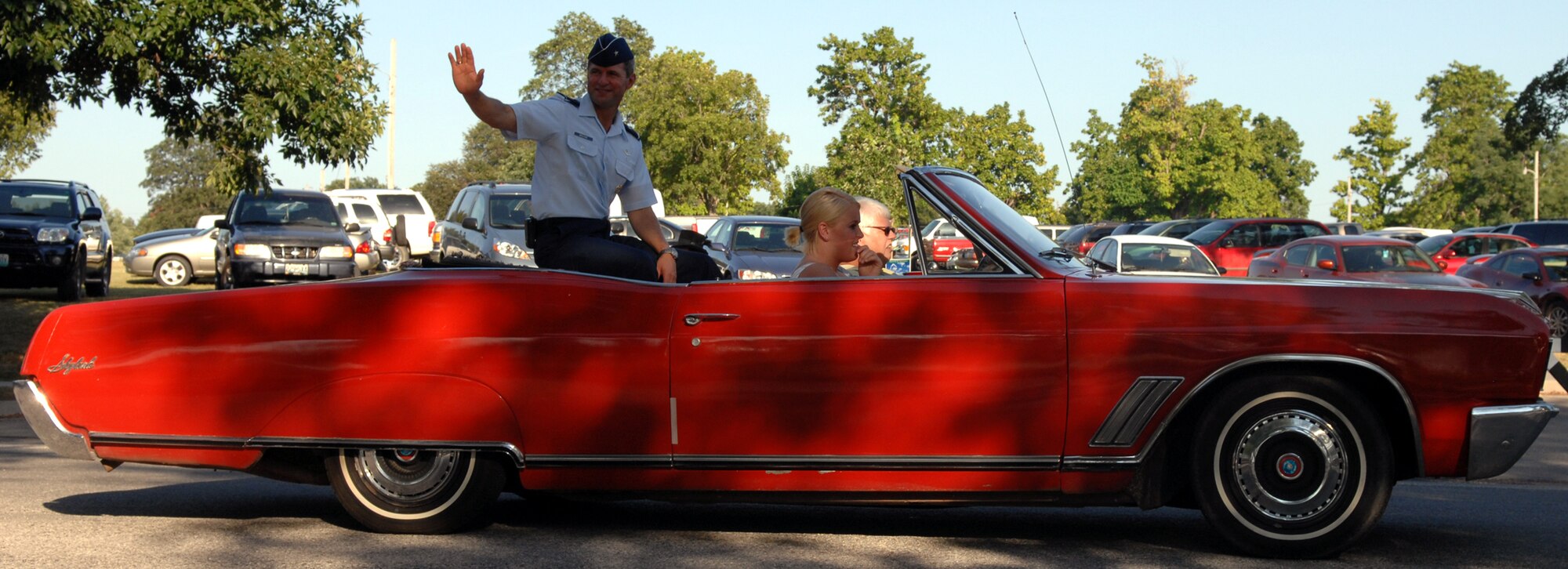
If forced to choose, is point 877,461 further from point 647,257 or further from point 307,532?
point 307,532

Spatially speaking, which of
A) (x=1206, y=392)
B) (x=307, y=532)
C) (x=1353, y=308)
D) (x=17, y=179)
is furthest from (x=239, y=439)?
Answer: (x=17, y=179)

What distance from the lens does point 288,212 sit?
2195 centimetres

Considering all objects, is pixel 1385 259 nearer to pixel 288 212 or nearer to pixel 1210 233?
pixel 1210 233

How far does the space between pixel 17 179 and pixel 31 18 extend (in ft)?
24.0

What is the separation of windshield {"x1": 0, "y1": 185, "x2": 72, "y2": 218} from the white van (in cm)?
987

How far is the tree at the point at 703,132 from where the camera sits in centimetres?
5997

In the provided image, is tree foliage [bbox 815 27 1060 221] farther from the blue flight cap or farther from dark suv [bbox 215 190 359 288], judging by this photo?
the blue flight cap

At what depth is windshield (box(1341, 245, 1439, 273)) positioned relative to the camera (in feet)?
67.1

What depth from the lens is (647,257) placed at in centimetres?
532

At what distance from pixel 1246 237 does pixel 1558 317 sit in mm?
9260

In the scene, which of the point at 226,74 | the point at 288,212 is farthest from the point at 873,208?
the point at 288,212

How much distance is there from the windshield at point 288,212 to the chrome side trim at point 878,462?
60.1 ft

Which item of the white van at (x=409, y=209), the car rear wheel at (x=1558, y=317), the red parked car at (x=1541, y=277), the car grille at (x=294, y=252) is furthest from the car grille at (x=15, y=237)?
the car rear wheel at (x=1558, y=317)

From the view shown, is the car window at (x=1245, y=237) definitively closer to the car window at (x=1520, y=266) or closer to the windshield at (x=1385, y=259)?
the car window at (x=1520, y=266)
